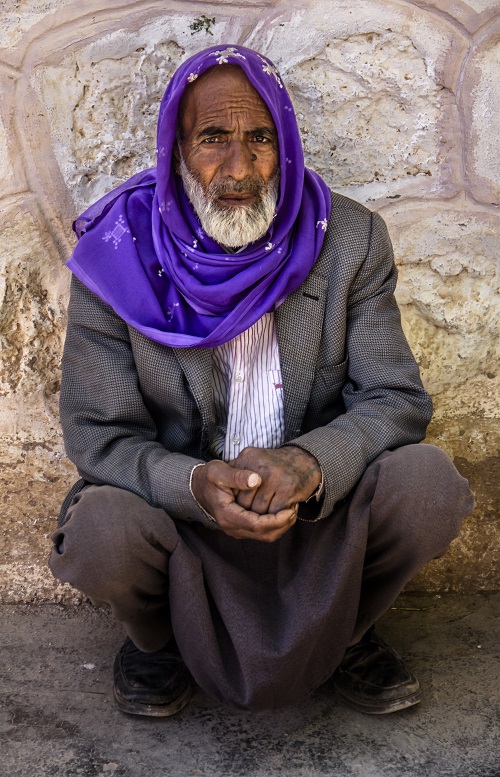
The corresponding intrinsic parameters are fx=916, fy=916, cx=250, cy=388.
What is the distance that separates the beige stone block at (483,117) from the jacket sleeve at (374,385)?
461 millimetres

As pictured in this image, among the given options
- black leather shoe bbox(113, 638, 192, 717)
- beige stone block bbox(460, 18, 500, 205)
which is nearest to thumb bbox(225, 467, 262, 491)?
black leather shoe bbox(113, 638, 192, 717)

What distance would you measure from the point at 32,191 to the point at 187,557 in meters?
1.26

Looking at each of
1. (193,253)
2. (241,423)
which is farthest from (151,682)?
(193,253)

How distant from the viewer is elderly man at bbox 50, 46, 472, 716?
202 cm

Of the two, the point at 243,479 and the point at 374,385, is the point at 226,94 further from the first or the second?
the point at 243,479

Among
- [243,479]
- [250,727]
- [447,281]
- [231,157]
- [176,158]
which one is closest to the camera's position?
[243,479]

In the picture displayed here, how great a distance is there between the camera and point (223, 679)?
81.7 inches

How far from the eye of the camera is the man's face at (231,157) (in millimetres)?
2258

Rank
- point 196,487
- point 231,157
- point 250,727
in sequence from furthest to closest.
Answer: point 231,157
point 250,727
point 196,487

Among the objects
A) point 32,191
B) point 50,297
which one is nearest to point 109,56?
point 32,191

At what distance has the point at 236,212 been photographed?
7.38 feet

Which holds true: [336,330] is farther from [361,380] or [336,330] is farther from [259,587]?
[259,587]

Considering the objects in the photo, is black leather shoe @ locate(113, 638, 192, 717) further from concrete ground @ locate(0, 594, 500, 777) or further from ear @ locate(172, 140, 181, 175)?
ear @ locate(172, 140, 181, 175)

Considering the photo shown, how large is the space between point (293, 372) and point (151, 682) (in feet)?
2.77
